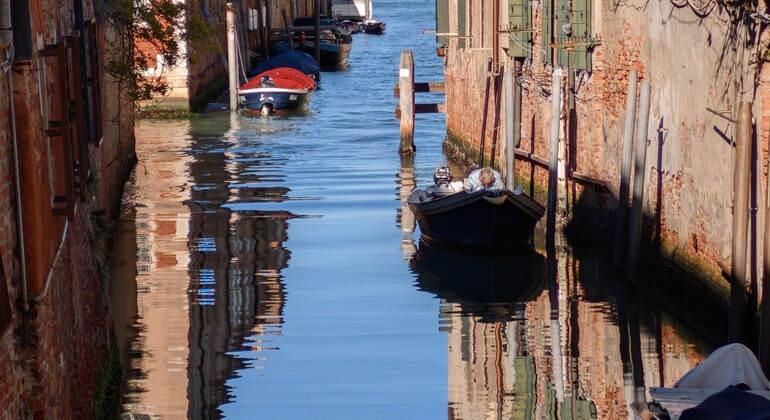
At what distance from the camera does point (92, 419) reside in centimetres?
792

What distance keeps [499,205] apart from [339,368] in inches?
196

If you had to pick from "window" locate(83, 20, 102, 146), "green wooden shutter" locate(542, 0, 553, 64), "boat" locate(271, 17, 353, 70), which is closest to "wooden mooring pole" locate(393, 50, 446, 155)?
"green wooden shutter" locate(542, 0, 553, 64)

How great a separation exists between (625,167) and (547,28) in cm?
394

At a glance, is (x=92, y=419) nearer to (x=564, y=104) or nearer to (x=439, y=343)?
(x=439, y=343)

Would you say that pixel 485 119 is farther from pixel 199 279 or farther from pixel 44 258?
pixel 44 258

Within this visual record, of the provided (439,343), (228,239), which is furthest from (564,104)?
(439,343)

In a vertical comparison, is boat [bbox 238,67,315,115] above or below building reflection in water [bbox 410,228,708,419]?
above

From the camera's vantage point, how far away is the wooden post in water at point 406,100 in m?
22.3

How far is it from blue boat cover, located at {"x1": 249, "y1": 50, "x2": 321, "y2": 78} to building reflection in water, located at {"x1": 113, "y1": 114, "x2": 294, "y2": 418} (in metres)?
14.2

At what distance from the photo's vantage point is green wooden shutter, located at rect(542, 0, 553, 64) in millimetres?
15828

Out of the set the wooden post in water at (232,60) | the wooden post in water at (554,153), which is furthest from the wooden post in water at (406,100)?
the wooden post in water at (232,60)

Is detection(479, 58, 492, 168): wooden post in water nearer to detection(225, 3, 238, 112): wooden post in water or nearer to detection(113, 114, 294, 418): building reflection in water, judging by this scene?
detection(113, 114, 294, 418): building reflection in water

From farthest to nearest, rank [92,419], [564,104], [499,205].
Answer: [564,104] → [499,205] → [92,419]

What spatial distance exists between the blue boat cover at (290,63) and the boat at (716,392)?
1155 inches
